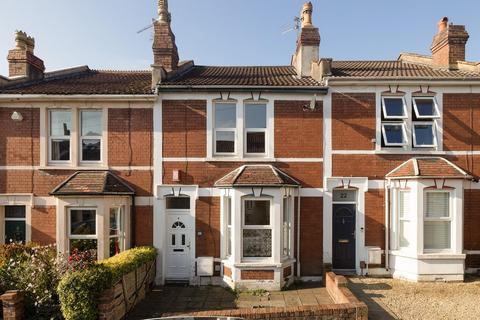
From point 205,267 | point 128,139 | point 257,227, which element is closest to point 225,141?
point 257,227

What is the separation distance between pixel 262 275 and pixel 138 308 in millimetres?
3372

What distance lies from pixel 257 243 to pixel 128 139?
510cm

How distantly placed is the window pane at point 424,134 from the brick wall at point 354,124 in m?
1.44

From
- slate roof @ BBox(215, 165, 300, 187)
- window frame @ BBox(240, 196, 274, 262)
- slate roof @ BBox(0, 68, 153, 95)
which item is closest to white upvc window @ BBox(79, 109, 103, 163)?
slate roof @ BBox(0, 68, 153, 95)

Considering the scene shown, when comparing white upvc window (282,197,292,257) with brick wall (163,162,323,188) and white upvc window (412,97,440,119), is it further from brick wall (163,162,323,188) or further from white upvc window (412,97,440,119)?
white upvc window (412,97,440,119)

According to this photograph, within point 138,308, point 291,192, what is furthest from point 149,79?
point 138,308

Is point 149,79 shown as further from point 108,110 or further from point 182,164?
point 182,164

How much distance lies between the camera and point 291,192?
33.1 feet

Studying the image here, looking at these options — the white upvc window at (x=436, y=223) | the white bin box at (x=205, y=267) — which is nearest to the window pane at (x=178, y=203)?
the white bin box at (x=205, y=267)

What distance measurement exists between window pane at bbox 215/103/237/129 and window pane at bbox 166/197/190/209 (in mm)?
2538

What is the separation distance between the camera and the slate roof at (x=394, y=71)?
33.8 ft

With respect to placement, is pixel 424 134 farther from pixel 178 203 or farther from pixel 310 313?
pixel 178 203

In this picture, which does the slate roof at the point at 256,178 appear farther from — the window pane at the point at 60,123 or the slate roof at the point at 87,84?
the window pane at the point at 60,123

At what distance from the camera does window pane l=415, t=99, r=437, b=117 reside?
34.3 feet
